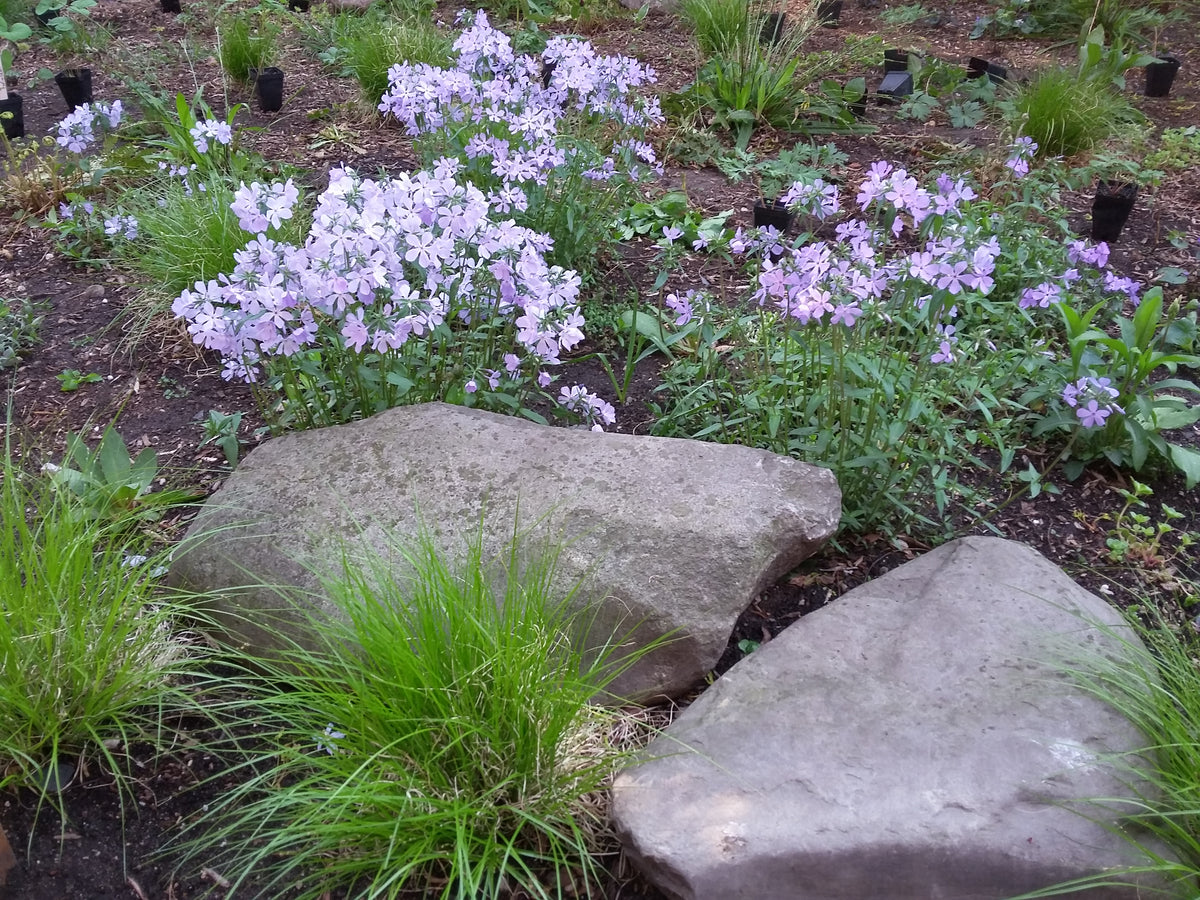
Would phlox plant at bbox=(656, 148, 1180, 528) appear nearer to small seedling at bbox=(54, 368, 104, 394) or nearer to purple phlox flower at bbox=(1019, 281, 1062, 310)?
purple phlox flower at bbox=(1019, 281, 1062, 310)

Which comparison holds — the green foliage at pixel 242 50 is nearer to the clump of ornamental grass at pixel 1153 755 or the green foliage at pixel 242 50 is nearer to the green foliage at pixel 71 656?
the green foliage at pixel 71 656

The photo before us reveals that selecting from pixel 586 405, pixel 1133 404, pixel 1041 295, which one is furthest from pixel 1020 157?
pixel 586 405

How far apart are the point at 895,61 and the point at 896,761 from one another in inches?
202

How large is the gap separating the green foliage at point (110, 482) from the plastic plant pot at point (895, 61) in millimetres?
4951

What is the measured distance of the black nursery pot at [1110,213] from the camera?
4016mm

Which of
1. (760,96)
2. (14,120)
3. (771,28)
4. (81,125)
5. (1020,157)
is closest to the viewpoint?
(1020,157)

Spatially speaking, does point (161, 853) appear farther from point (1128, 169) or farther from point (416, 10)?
point (416, 10)

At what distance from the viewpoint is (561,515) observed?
7.07 feet

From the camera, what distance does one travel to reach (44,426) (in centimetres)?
303

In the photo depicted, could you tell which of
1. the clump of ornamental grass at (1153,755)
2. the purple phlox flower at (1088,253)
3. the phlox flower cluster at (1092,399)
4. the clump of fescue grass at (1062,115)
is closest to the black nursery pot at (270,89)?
the clump of fescue grass at (1062,115)

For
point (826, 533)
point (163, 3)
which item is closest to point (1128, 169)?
point (826, 533)

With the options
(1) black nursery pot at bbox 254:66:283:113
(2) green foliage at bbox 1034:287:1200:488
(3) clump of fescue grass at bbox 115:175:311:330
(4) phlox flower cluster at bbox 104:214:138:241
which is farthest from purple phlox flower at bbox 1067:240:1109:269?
(1) black nursery pot at bbox 254:66:283:113

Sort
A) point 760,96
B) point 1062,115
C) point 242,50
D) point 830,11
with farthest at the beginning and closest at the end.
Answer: point 830,11, point 242,50, point 760,96, point 1062,115

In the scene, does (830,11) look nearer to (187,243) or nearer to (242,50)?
(242,50)
